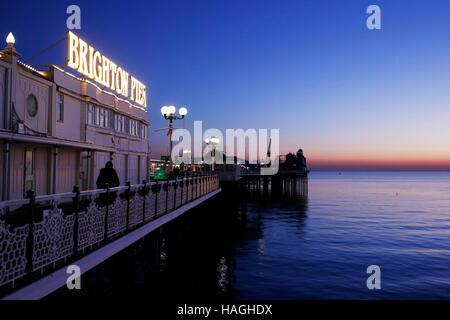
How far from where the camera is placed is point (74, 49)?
17188 mm

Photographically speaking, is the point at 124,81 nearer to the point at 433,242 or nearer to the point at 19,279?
the point at 19,279

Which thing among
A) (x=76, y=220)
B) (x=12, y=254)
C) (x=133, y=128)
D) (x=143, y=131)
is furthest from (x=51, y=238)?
(x=143, y=131)

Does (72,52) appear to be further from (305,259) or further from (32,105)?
(305,259)

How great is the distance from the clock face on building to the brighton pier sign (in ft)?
14.1

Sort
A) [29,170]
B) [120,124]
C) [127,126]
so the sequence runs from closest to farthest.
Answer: [29,170], [120,124], [127,126]

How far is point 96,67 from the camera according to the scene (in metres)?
19.6

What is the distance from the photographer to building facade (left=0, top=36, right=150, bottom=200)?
11.3 m

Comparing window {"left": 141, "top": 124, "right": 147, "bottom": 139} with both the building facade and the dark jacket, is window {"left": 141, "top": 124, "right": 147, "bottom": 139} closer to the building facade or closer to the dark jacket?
the building facade

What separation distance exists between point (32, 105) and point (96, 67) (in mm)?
7357

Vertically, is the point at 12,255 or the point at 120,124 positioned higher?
the point at 120,124

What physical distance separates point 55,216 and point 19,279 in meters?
1.10

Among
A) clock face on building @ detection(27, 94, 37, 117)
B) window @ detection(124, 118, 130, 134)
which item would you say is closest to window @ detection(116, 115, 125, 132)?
window @ detection(124, 118, 130, 134)
